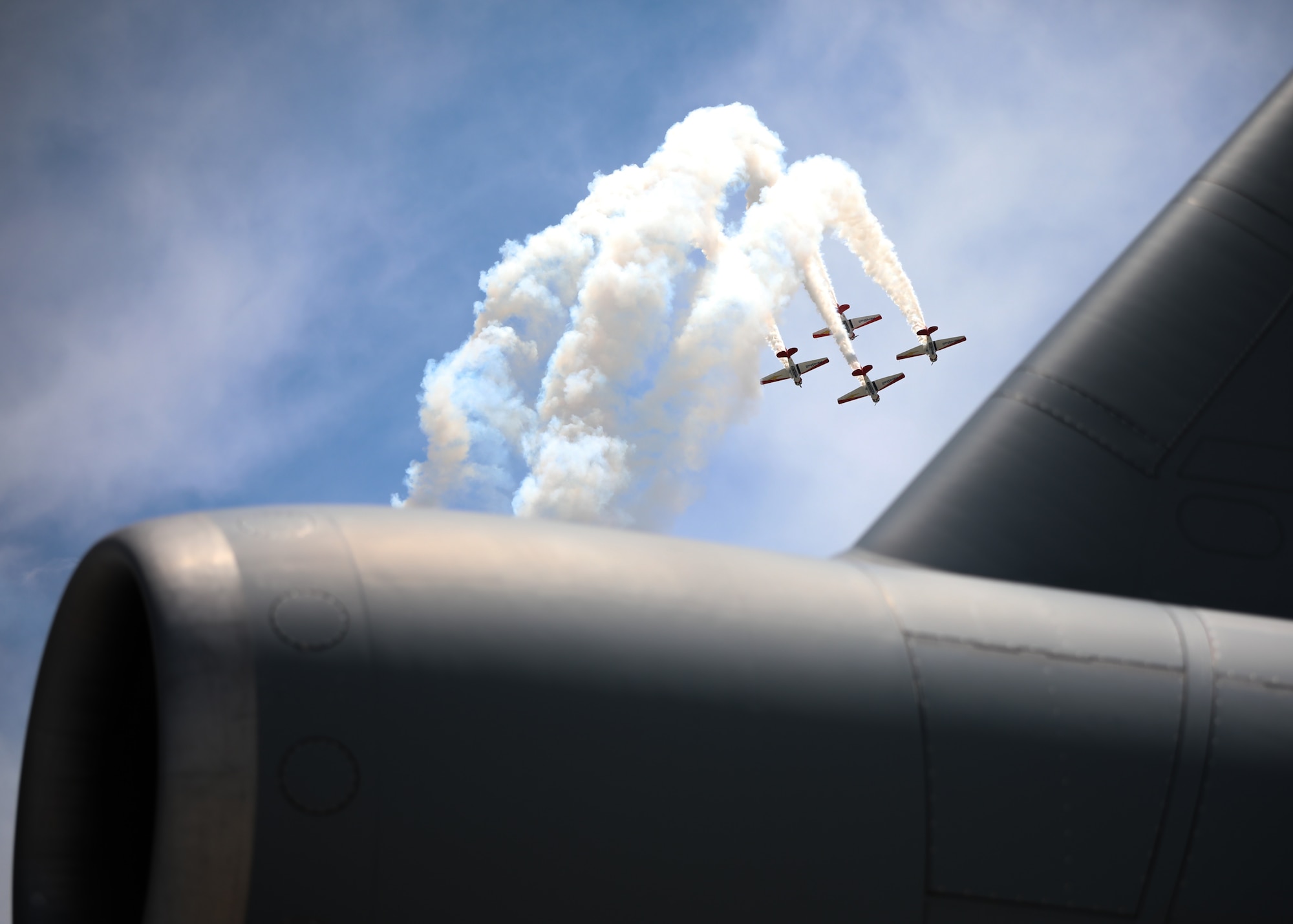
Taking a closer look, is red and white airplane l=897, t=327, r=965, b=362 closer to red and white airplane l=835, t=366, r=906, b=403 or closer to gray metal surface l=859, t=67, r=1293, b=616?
red and white airplane l=835, t=366, r=906, b=403

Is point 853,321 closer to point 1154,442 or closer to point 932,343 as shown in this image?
point 932,343

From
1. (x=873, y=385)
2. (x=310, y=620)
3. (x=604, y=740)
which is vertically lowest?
(x=604, y=740)

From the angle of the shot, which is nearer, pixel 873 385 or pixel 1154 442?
pixel 1154 442

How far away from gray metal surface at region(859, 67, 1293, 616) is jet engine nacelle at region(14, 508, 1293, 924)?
35.3 inches

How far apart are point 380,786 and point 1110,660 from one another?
3435mm

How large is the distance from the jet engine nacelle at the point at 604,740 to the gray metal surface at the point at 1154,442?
2.94ft

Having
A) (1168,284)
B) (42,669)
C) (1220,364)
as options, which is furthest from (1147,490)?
(42,669)

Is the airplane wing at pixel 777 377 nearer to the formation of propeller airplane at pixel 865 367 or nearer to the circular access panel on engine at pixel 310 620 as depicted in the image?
the formation of propeller airplane at pixel 865 367

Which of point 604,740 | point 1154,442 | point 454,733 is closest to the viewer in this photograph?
point 454,733

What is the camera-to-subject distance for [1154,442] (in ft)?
22.0

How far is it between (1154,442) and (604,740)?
4086 millimetres

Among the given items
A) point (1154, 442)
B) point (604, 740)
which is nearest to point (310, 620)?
point (604, 740)

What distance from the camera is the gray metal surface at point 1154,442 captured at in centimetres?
645

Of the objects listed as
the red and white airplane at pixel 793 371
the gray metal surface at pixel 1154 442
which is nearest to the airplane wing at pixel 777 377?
the red and white airplane at pixel 793 371
